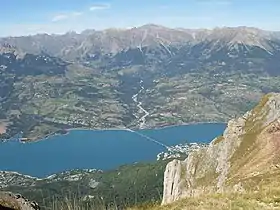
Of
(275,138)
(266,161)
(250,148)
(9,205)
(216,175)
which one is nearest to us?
(9,205)

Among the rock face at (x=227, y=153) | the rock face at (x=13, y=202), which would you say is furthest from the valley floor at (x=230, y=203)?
the rock face at (x=227, y=153)

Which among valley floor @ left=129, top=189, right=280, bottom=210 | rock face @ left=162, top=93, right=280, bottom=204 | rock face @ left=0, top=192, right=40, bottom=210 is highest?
rock face @ left=0, top=192, right=40, bottom=210

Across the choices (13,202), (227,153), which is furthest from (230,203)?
(227,153)

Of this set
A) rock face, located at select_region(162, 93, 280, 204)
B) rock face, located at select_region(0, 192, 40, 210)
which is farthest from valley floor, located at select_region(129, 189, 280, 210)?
rock face, located at select_region(162, 93, 280, 204)

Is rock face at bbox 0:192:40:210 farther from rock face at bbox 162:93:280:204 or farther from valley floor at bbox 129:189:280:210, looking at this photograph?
rock face at bbox 162:93:280:204

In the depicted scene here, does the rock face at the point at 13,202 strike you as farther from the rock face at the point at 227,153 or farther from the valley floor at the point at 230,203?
the rock face at the point at 227,153

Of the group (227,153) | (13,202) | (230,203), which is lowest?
(227,153)

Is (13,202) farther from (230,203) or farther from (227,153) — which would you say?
(227,153)

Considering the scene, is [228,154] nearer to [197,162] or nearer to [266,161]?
[197,162]

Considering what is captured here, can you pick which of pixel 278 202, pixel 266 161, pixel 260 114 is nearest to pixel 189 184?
pixel 260 114

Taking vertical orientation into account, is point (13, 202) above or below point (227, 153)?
above

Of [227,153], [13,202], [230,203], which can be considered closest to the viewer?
[13,202]
